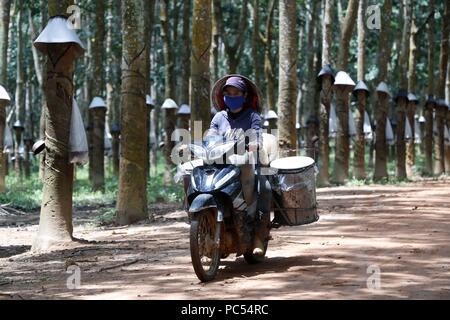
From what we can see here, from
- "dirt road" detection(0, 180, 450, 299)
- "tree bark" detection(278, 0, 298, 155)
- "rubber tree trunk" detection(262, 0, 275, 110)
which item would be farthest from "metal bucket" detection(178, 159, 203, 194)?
"rubber tree trunk" detection(262, 0, 275, 110)

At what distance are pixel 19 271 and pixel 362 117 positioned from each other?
14241mm

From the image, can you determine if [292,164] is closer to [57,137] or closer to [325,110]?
[57,137]

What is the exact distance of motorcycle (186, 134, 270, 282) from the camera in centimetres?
696

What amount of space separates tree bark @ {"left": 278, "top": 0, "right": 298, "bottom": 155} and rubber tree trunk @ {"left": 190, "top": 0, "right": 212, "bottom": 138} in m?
1.73

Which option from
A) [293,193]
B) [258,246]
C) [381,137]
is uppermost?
[381,137]

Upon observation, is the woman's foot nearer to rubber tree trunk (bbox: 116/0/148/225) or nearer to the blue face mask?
the blue face mask

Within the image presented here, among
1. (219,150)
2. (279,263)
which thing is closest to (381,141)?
(279,263)

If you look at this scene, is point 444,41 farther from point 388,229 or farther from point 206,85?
point 388,229

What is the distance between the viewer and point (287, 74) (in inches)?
583

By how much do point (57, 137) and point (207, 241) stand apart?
3.46 m

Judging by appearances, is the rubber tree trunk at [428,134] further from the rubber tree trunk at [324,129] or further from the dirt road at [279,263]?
the dirt road at [279,263]

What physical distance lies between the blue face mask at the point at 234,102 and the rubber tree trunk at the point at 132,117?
460 cm

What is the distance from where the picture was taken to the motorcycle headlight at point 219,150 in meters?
7.06

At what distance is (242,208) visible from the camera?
285 inches
